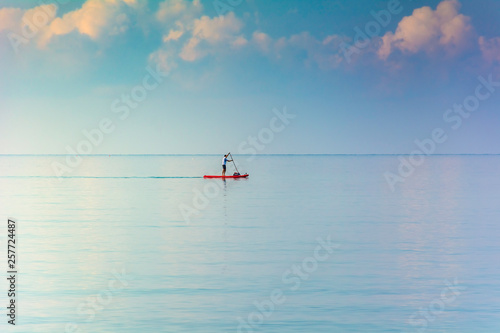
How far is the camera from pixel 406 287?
682 inches

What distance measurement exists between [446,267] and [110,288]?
9.62 m

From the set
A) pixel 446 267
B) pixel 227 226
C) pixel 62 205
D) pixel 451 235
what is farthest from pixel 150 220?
pixel 446 267

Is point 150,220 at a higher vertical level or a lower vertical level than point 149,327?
higher

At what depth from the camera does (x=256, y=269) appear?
1947cm

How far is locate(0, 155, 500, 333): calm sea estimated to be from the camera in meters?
14.7

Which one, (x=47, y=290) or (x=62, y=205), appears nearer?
(x=47, y=290)

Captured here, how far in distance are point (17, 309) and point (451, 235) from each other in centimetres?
1698

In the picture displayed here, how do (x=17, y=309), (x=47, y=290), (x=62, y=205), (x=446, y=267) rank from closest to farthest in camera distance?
1. (x=17, y=309)
2. (x=47, y=290)
3. (x=446, y=267)
4. (x=62, y=205)

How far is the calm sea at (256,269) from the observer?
14703 millimetres

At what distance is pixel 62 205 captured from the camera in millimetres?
38312

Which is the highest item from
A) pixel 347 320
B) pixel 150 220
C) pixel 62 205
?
pixel 62 205

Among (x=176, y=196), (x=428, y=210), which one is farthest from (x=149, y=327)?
(x=176, y=196)

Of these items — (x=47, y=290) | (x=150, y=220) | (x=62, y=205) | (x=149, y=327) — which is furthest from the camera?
(x=62, y=205)

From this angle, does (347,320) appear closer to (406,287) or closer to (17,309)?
(406,287)
